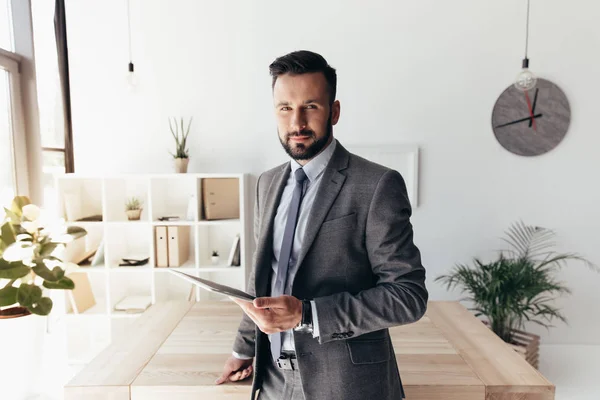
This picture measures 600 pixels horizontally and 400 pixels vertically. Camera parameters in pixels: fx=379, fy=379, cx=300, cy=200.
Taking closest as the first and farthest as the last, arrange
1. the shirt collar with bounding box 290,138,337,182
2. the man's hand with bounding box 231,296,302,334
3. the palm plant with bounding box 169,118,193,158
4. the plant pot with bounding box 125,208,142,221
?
the man's hand with bounding box 231,296,302,334
the shirt collar with bounding box 290,138,337,182
the plant pot with bounding box 125,208,142,221
the palm plant with bounding box 169,118,193,158

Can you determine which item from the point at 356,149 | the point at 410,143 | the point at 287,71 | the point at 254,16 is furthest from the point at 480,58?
the point at 287,71

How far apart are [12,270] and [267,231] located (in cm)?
128

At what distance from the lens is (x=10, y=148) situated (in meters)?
2.59

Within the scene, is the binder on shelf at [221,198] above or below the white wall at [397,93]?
below

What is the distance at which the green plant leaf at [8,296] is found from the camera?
5.50ft

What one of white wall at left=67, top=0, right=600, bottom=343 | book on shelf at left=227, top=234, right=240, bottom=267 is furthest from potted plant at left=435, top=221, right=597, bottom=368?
book on shelf at left=227, top=234, right=240, bottom=267

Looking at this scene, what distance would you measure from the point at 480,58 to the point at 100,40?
3.06m

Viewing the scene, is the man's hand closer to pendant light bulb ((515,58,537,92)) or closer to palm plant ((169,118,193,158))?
palm plant ((169,118,193,158))

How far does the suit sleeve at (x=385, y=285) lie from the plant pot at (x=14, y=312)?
164cm

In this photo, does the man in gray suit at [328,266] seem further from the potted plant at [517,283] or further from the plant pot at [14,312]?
the potted plant at [517,283]

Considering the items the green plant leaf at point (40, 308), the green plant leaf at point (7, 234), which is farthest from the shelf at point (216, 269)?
the green plant leaf at point (7, 234)

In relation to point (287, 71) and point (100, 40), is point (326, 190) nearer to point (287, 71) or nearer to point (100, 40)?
point (287, 71)

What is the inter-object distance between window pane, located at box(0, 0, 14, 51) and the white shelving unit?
97 centimetres

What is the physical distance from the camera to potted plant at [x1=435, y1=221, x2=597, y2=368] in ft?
8.59
